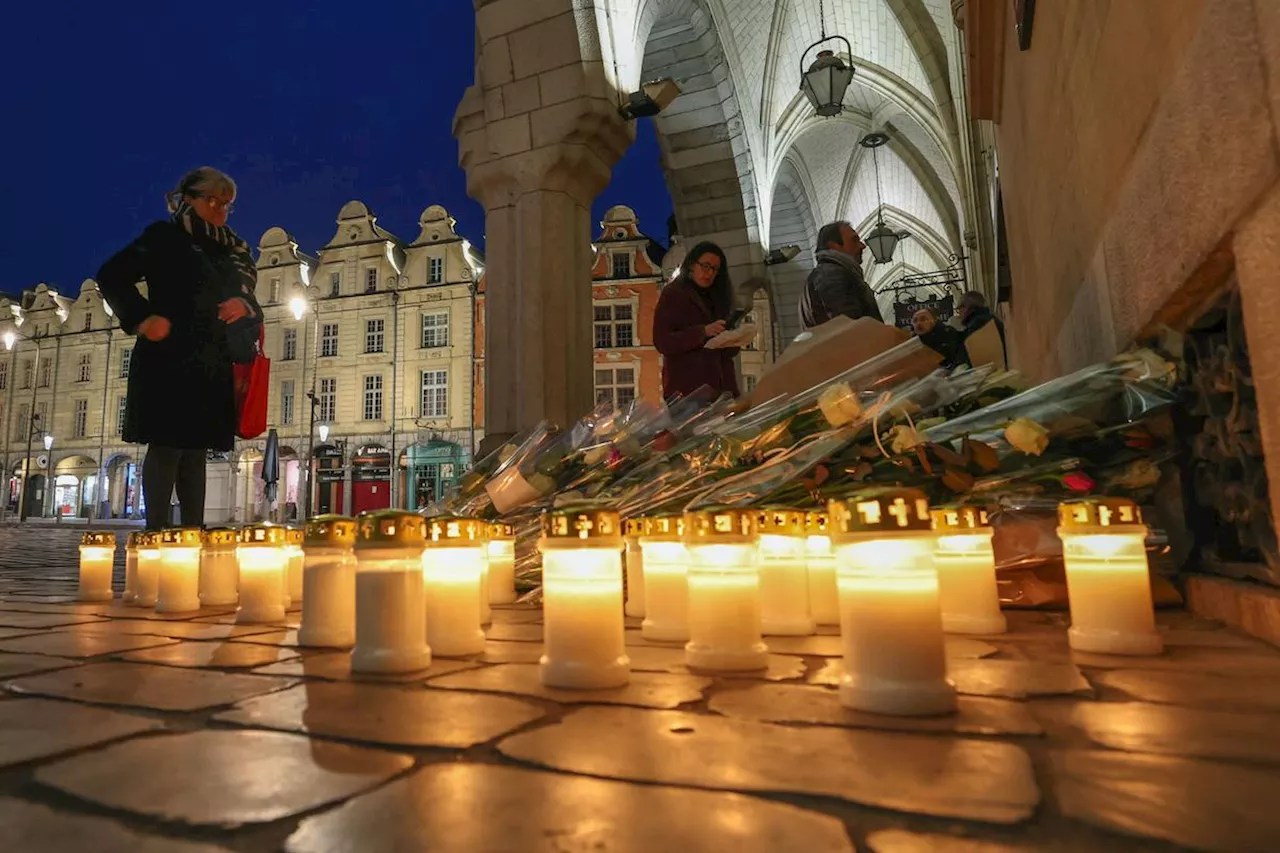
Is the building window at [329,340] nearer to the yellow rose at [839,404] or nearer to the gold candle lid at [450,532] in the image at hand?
the yellow rose at [839,404]

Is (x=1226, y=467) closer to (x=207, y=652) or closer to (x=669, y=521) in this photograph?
(x=669, y=521)

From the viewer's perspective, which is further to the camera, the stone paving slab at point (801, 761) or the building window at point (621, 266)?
the building window at point (621, 266)

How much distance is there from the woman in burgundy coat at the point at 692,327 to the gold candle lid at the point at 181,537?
279 centimetres

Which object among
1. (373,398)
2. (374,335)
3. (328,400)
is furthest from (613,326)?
(328,400)

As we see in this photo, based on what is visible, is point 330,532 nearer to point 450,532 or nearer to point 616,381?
point 450,532

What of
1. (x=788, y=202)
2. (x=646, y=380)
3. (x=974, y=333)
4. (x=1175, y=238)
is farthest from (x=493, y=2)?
(x=646, y=380)

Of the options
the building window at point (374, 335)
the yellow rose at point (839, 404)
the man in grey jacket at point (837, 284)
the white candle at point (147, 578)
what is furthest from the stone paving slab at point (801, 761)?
the building window at point (374, 335)

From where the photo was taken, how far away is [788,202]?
15969 mm

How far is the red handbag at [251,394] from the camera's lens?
3834 millimetres

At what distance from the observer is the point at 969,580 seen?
7.07 ft

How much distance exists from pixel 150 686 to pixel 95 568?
7.67ft

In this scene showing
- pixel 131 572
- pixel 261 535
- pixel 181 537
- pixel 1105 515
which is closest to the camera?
pixel 1105 515

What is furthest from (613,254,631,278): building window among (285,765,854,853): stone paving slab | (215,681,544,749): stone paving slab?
(285,765,854,853): stone paving slab

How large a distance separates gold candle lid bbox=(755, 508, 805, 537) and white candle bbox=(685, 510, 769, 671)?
0.71 feet
